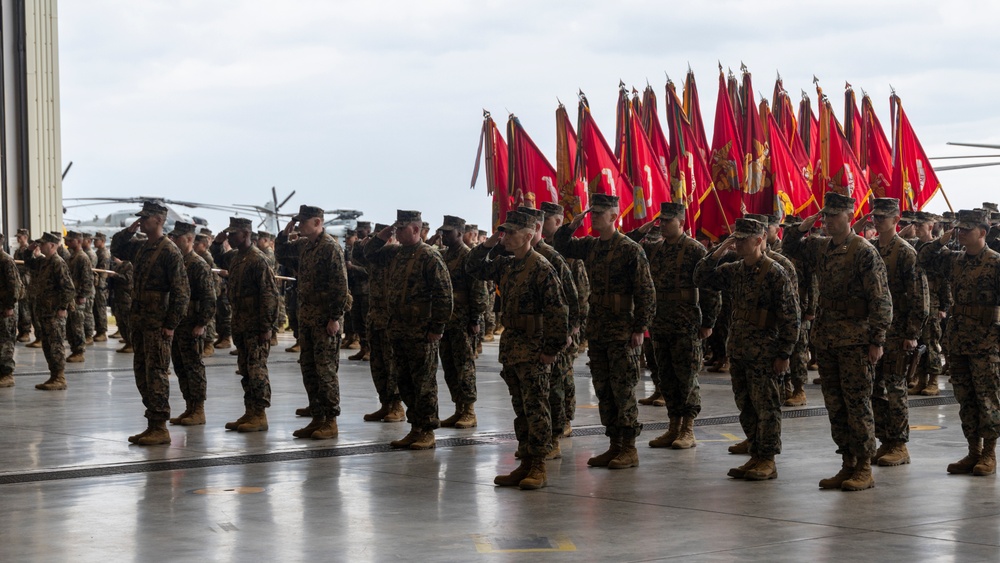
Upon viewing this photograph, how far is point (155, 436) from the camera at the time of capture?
34.0 feet

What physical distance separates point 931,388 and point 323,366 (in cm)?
674

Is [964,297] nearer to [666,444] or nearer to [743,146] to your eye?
[666,444]

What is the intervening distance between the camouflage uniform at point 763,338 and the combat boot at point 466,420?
3390 mm

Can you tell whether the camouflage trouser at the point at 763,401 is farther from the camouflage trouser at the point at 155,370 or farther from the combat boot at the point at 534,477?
the camouflage trouser at the point at 155,370

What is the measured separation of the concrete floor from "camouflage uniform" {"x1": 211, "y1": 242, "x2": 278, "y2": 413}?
0.41 metres

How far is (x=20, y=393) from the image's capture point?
14656 mm

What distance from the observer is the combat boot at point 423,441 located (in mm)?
9984

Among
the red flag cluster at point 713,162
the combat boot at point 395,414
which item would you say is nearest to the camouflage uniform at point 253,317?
the combat boot at point 395,414

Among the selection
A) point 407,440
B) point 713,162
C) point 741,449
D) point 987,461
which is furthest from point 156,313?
point 713,162

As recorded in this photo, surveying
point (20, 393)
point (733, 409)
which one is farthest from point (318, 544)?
point (20, 393)

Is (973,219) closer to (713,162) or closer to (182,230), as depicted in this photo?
(182,230)

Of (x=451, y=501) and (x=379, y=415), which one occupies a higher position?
(x=379, y=415)

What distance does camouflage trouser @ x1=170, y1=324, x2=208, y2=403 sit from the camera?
1138 centimetres

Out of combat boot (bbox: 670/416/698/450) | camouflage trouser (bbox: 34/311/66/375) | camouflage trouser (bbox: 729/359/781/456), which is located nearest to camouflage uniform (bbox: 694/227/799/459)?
camouflage trouser (bbox: 729/359/781/456)
